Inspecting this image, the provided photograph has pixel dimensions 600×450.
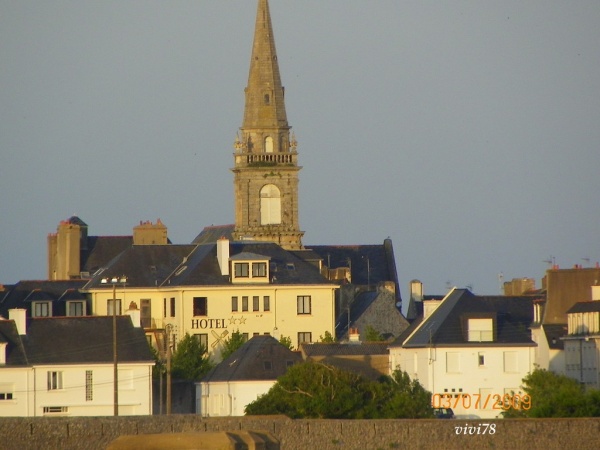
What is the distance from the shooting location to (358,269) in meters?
142

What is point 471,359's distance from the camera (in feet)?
306

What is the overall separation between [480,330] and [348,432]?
18907mm

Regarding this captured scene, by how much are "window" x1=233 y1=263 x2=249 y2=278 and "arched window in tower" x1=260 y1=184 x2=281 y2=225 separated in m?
28.6

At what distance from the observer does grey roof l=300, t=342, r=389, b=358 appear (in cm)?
10000

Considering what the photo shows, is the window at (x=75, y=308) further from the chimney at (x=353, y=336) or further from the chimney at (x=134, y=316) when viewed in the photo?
the chimney at (x=353, y=336)

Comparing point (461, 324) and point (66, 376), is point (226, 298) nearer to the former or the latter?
point (66, 376)

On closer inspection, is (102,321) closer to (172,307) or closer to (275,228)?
(172,307)

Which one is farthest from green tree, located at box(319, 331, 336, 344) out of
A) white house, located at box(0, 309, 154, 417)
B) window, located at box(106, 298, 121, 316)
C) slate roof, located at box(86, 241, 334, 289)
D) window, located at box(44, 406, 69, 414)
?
window, located at box(44, 406, 69, 414)

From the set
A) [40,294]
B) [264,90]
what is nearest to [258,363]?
[40,294]

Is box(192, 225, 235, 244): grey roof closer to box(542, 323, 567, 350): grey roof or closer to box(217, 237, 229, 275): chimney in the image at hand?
box(217, 237, 229, 275): chimney

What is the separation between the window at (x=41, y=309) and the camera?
113069 mm

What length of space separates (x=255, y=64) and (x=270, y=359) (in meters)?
53.4

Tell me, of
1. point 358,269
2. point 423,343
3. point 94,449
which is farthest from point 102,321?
point 358,269

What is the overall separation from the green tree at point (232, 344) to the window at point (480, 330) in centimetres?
1616
